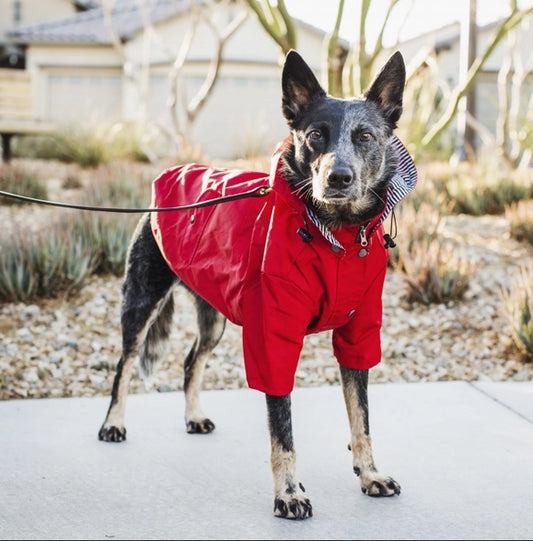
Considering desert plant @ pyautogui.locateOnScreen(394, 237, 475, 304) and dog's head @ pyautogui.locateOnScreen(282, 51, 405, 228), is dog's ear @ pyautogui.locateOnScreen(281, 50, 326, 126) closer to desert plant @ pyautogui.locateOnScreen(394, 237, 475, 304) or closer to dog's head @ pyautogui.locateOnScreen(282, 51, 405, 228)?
dog's head @ pyautogui.locateOnScreen(282, 51, 405, 228)

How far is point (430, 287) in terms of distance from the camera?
6.44 m

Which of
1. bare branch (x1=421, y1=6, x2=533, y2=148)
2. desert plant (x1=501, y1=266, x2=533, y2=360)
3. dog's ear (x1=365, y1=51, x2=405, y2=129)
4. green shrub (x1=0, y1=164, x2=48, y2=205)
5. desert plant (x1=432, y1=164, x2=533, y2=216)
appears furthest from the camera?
desert plant (x1=432, y1=164, x2=533, y2=216)

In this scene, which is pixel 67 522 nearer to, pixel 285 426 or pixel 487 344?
pixel 285 426

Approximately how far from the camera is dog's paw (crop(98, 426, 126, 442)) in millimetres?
3963

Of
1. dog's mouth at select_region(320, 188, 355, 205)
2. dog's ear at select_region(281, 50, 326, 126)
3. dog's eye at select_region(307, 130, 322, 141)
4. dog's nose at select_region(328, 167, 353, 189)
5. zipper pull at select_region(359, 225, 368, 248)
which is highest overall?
dog's ear at select_region(281, 50, 326, 126)

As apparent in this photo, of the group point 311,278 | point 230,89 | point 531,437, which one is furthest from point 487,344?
point 230,89

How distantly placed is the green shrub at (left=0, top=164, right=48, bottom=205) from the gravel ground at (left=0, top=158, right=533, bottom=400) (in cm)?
348

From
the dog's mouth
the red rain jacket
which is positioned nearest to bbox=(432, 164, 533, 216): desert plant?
the red rain jacket

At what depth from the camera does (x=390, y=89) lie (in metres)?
3.41

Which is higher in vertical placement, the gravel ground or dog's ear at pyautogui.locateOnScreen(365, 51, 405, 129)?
dog's ear at pyautogui.locateOnScreen(365, 51, 405, 129)

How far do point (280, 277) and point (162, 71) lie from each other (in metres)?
20.4

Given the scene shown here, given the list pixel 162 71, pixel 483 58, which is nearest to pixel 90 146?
pixel 483 58

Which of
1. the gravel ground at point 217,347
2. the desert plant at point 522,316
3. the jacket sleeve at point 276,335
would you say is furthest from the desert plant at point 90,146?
the jacket sleeve at point 276,335

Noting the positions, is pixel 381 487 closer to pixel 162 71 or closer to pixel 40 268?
pixel 40 268
